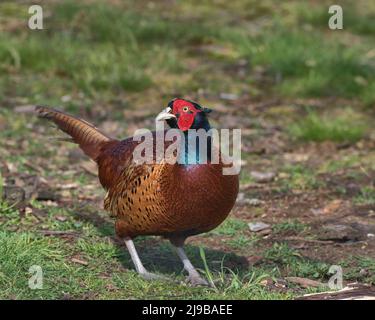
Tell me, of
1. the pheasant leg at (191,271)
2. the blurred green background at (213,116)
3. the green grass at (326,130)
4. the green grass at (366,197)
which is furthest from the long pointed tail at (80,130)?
the green grass at (326,130)

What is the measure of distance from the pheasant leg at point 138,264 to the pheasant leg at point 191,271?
164mm

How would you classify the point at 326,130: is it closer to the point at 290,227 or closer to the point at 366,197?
the point at 366,197

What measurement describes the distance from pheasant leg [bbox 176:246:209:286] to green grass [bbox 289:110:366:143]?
109 inches

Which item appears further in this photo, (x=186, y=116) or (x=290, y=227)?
(x=290, y=227)

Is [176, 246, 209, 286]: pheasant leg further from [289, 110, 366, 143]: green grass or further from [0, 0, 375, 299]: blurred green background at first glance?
[289, 110, 366, 143]: green grass

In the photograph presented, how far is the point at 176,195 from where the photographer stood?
169 inches

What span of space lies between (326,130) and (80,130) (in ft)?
8.54

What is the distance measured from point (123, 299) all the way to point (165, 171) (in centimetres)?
66

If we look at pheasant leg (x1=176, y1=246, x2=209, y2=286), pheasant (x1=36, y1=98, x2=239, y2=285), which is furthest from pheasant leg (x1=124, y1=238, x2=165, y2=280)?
pheasant leg (x1=176, y1=246, x2=209, y2=286)

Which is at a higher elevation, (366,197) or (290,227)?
(366,197)

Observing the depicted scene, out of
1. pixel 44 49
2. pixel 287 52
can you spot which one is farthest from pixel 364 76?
pixel 44 49

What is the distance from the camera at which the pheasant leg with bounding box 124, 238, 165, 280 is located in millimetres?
4520

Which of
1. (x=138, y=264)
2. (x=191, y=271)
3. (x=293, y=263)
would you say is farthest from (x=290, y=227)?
(x=138, y=264)

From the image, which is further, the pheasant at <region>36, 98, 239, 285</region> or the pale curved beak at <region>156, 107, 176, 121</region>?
the pale curved beak at <region>156, 107, 176, 121</region>
